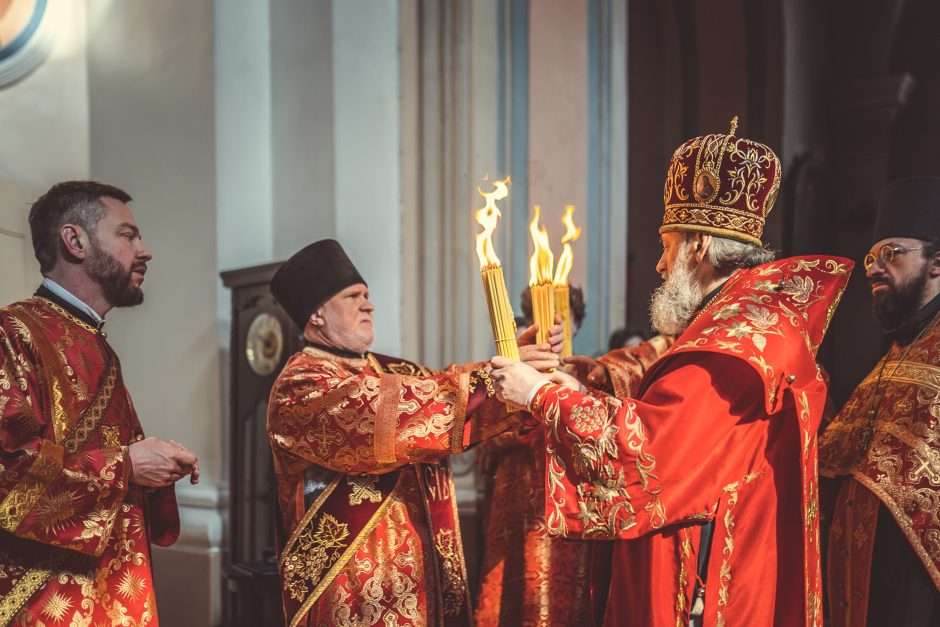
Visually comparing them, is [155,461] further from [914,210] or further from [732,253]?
[914,210]

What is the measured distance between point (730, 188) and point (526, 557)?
6.56 ft

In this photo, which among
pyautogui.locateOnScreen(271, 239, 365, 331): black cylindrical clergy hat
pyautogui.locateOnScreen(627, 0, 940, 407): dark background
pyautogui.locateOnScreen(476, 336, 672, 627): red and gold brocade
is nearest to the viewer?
pyautogui.locateOnScreen(271, 239, 365, 331): black cylindrical clergy hat

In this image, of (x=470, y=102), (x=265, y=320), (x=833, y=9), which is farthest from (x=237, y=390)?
(x=833, y=9)

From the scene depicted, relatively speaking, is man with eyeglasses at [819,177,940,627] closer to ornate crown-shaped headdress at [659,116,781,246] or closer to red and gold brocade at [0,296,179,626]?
ornate crown-shaped headdress at [659,116,781,246]

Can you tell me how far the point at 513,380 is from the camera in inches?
94.2

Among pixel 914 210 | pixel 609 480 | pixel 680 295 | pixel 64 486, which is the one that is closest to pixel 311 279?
pixel 64 486

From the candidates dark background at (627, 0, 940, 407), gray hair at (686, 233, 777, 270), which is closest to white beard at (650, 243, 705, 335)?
gray hair at (686, 233, 777, 270)

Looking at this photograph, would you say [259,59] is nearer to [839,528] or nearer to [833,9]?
[839,528]

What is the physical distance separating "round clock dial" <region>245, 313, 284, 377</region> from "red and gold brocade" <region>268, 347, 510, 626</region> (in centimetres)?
146

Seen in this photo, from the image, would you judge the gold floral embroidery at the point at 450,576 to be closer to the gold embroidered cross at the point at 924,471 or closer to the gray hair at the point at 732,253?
the gray hair at the point at 732,253

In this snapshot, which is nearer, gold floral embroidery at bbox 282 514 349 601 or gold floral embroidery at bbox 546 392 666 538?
gold floral embroidery at bbox 546 392 666 538

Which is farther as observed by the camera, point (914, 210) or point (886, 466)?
point (914, 210)

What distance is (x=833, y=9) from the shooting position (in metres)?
8.83

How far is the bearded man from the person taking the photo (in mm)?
2156
